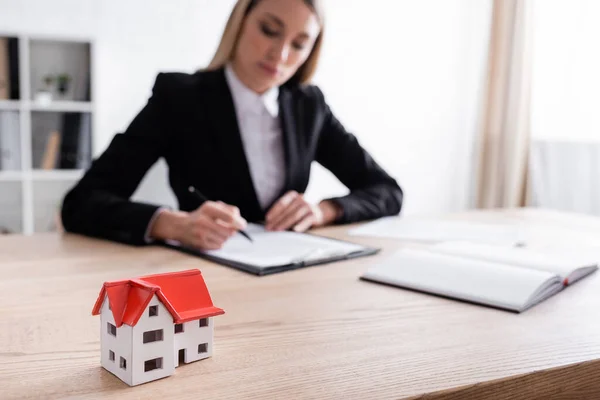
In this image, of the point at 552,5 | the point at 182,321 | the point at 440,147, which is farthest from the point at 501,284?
the point at 440,147

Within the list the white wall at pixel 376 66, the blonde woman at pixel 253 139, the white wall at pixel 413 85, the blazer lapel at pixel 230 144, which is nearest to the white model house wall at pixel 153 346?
the blonde woman at pixel 253 139

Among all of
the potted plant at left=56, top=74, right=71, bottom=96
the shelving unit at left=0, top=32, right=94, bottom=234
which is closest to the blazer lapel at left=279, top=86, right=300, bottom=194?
the shelving unit at left=0, top=32, right=94, bottom=234

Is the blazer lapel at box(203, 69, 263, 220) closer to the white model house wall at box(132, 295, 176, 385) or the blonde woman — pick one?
the blonde woman

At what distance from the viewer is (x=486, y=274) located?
2.97ft

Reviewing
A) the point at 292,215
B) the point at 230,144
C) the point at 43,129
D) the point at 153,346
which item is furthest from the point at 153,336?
the point at 43,129

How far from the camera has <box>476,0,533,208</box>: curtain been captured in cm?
316

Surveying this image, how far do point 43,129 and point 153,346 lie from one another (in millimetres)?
2907

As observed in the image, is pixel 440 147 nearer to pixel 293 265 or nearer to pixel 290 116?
pixel 290 116

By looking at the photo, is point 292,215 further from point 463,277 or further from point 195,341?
point 195,341

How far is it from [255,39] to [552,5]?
1.99 metres

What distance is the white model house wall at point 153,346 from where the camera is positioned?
19.9 inches

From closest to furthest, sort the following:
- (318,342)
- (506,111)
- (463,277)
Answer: (318,342), (463,277), (506,111)

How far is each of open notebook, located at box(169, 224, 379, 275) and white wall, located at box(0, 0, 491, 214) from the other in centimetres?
229

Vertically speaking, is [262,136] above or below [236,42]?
below
